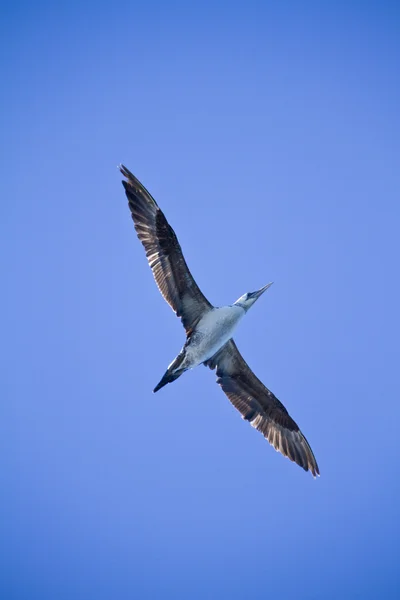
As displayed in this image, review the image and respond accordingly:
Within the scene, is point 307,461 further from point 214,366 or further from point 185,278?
point 185,278

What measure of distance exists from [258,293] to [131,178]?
188 inches

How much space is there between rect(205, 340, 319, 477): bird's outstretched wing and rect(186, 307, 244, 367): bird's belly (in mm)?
1224

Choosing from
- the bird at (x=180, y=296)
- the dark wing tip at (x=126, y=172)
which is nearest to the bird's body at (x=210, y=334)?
the bird at (x=180, y=296)

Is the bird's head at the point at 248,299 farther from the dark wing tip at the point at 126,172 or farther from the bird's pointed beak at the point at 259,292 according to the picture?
the dark wing tip at the point at 126,172

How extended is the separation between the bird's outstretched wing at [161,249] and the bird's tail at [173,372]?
1.42m

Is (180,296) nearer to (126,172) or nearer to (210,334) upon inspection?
(210,334)

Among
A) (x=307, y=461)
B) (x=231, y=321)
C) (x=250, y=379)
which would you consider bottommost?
(x=307, y=461)

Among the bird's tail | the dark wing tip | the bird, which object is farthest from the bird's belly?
the dark wing tip

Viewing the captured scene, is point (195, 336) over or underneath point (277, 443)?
over

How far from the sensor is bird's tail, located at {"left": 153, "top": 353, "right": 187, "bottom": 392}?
15.3 metres

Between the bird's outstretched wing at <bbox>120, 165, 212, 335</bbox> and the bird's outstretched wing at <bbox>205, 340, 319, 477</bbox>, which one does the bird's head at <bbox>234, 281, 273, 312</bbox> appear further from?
the bird's outstretched wing at <bbox>205, 340, 319, 477</bbox>

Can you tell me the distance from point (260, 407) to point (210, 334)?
3272mm

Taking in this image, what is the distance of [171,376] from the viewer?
15.5 meters

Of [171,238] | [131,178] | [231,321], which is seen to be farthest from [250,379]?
[131,178]
